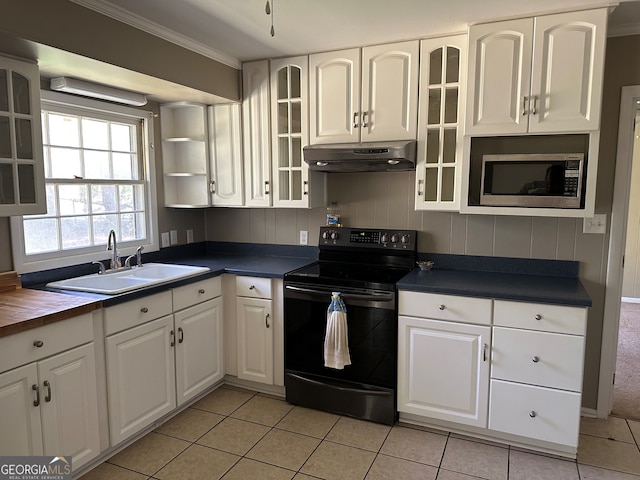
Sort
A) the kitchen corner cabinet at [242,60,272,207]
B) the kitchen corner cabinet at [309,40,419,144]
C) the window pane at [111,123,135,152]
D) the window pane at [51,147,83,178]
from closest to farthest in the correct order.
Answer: the window pane at [51,147,83,178], the kitchen corner cabinet at [309,40,419,144], the window pane at [111,123,135,152], the kitchen corner cabinet at [242,60,272,207]

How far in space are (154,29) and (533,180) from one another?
224cm

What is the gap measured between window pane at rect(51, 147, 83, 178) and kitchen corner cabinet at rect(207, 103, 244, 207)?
3.00 ft

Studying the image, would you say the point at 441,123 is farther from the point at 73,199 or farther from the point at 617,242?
the point at 73,199

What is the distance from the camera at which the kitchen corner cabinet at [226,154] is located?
10.8ft

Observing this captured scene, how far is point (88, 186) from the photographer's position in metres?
2.88

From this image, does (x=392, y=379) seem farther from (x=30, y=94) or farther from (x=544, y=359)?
(x=30, y=94)

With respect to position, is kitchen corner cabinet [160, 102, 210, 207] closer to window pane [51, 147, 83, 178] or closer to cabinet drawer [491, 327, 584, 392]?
window pane [51, 147, 83, 178]

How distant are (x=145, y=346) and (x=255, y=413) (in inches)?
33.3

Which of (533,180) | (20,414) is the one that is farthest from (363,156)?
(20,414)

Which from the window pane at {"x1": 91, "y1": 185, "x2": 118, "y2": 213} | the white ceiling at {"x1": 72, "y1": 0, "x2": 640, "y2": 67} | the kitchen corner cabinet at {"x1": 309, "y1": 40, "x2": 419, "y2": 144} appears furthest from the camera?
the window pane at {"x1": 91, "y1": 185, "x2": 118, "y2": 213}

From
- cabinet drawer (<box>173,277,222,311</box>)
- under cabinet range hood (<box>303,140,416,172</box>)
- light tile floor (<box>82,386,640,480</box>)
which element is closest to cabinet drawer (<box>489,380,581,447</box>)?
light tile floor (<box>82,386,640,480</box>)

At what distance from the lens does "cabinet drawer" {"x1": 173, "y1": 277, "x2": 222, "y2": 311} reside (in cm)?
269

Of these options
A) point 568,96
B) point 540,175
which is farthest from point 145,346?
point 568,96

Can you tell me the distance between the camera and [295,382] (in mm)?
2930
